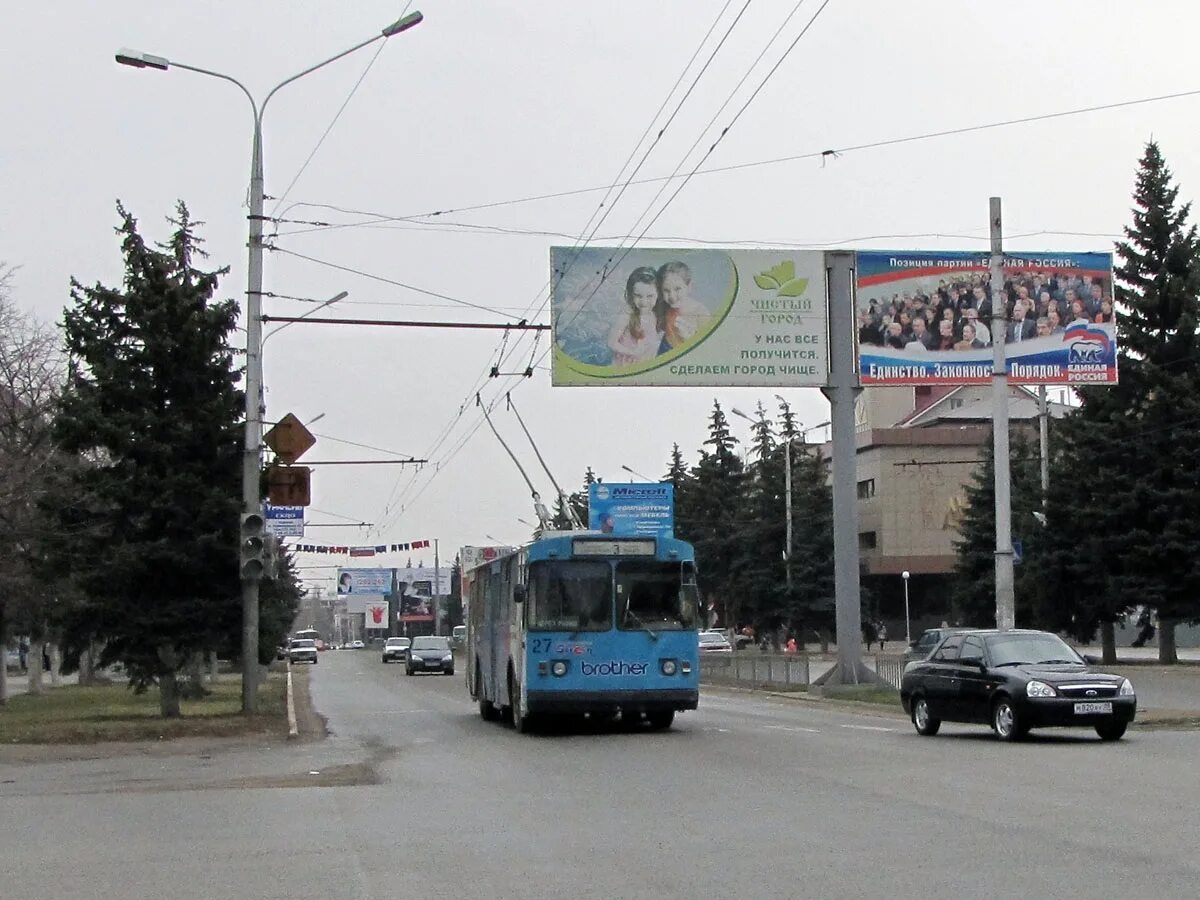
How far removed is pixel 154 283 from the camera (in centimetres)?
2806

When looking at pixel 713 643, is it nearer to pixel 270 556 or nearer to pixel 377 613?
pixel 270 556

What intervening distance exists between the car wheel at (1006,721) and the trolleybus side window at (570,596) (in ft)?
18.6

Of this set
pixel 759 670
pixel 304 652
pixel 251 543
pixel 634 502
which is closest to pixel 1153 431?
pixel 759 670

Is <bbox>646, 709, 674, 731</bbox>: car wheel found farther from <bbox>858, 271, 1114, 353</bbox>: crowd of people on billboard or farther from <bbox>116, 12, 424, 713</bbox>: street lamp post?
<bbox>858, 271, 1114, 353</bbox>: crowd of people on billboard

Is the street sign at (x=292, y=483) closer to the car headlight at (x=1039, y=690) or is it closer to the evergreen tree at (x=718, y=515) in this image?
the car headlight at (x=1039, y=690)

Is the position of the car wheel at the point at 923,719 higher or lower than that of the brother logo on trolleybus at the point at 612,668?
lower

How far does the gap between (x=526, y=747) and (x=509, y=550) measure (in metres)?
5.33

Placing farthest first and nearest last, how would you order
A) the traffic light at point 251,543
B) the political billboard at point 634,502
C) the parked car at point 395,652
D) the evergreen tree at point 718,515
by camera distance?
the parked car at point 395,652 → the evergreen tree at point 718,515 → the political billboard at point 634,502 → the traffic light at point 251,543

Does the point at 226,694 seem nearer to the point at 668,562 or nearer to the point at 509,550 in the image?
the point at 509,550

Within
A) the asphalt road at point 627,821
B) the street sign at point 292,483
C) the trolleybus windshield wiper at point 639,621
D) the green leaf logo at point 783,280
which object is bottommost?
the asphalt road at point 627,821

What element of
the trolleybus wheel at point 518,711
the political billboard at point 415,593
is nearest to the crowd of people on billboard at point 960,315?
the trolleybus wheel at point 518,711

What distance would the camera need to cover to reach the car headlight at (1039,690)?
66.4ft

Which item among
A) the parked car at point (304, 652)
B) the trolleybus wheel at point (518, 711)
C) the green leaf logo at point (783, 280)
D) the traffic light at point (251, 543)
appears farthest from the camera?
the parked car at point (304, 652)

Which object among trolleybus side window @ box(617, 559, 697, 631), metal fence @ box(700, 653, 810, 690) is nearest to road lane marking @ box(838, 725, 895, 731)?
trolleybus side window @ box(617, 559, 697, 631)
